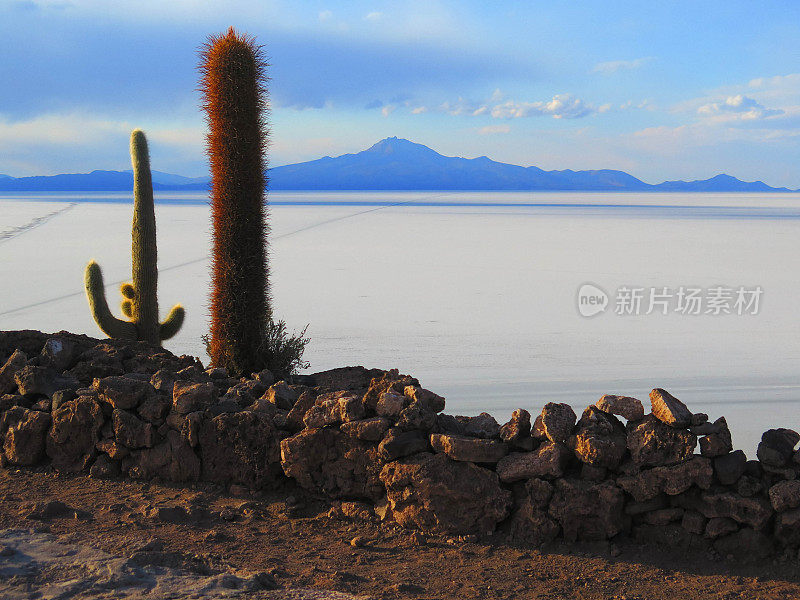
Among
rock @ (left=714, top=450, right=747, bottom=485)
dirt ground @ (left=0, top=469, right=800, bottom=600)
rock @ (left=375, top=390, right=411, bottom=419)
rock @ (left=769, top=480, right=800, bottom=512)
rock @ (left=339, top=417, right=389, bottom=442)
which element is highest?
rock @ (left=375, top=390, right=411, bottom=419)

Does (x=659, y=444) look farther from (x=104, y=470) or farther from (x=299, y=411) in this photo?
(x=104, y=470)

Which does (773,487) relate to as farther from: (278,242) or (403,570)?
(278,242)

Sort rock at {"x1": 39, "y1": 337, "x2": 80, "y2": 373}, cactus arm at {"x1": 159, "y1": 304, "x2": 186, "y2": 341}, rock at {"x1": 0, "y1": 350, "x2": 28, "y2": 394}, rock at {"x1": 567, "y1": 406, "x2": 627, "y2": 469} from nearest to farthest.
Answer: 1. rock at {"x1": 567, "y1": 406, "x2": 627, "y2": 469}
2. rock at {"x1": 0, "y1": 350, "x2": 28, "y2": 394}
3. rock at {"x1": 39, "y1": 337, "x2": 80, "y2": 373}
4. cactus arm at {"x1": 159, "y1": 304, "x2": 186, "y2": 341}

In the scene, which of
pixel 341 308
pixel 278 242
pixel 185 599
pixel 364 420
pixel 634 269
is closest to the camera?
pixel 185 599

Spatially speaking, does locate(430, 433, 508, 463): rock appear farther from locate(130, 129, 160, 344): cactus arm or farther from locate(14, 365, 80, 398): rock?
locate(130, 129, 160, 344): cactus arm

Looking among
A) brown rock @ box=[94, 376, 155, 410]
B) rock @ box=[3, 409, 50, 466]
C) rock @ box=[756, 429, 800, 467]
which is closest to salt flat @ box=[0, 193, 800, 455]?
rock @ box=[756, 429, 800, 467]

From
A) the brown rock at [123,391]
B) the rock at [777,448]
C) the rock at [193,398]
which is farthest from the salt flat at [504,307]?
the brown rock at [123,391]

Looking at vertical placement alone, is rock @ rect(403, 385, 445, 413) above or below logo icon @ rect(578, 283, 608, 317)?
above

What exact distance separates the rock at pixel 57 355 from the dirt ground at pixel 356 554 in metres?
1.28

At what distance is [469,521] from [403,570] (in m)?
0.52

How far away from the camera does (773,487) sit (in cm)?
383

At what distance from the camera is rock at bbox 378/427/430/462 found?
14.0 feet

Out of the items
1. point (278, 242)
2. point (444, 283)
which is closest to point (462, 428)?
point (444, 283)

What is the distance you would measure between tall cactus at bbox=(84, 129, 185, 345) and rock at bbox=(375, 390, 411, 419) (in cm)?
391
